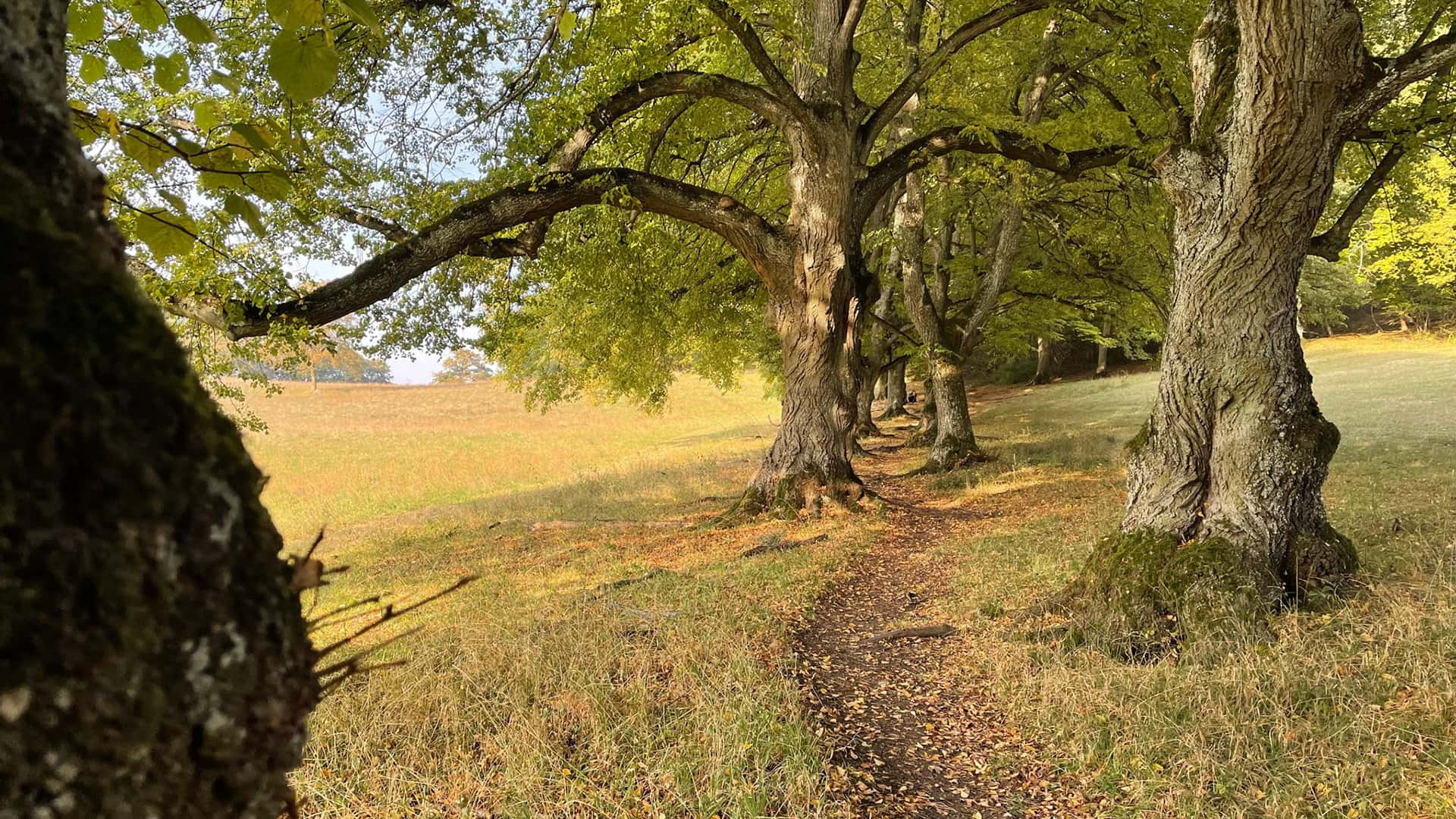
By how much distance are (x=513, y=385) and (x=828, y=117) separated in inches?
460

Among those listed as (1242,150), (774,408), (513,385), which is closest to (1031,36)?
(1242,150)

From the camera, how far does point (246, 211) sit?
156cm

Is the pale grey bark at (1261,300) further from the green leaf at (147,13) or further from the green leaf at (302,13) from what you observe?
the green leaf at (147,13)

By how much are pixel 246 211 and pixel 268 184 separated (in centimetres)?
16

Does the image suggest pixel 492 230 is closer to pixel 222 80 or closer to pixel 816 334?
pixel 816 334

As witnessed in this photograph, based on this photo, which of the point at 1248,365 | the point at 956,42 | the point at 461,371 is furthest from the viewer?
the point at 461,371

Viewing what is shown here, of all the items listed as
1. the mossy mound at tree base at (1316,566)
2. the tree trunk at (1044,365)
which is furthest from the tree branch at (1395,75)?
the tree trunk at (1044,365)

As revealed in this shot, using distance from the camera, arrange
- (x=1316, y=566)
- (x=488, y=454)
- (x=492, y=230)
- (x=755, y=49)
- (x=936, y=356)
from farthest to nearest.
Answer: (x=488, y=454)
(x=936, y=356)
(x=755, y=49)
(x=492, y=230)
(x=1316, y=566)

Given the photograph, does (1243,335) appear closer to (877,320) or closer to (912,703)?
(912,703)

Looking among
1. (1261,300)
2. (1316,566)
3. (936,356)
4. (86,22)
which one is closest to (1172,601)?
(1316,566)

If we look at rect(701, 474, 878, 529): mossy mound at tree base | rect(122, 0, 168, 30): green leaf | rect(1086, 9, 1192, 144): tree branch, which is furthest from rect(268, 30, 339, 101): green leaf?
rect(1086, 9, 1192, 144): tree branch

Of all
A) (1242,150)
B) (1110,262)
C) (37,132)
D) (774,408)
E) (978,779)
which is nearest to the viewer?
(37,132)

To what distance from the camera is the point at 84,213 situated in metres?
0.90

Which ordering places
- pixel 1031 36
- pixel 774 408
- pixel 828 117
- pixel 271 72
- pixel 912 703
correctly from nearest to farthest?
pixel 271 72 → pixel 912 703 → pixel 828 117 → pixel 1031 36 → pixel 774 408
